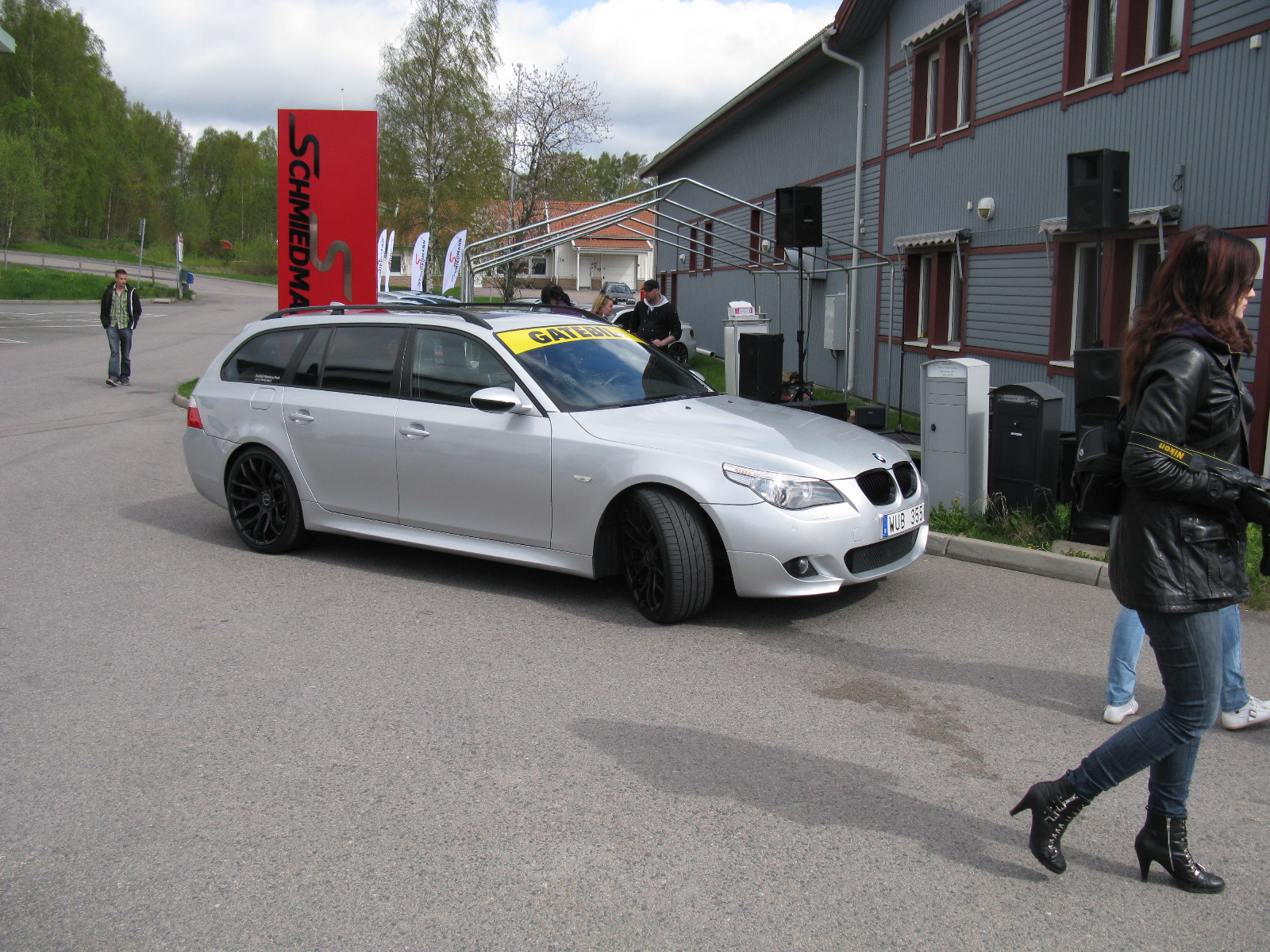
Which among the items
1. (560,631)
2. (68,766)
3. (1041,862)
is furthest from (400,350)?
(1041,862)

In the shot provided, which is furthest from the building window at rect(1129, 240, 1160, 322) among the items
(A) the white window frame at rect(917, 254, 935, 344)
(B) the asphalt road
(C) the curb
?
(B) the asphalt road

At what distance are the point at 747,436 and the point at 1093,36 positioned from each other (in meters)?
8.66

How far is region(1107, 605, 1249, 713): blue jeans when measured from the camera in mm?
4320

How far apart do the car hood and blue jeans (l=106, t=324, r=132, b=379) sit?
598 inches

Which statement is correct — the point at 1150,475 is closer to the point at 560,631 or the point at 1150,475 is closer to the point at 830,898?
the point at 830,898

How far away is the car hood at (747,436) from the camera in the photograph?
5.71 metres

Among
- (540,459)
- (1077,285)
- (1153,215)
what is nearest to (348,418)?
(540,459)

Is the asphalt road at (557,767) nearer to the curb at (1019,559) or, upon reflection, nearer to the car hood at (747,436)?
the curb at (1019,559)

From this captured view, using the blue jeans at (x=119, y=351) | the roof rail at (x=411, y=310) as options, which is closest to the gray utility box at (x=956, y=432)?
the roof rail at (x=411, y=310)

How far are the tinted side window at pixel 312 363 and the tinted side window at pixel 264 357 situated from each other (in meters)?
0.12

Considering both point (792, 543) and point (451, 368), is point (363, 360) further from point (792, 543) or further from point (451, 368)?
point (792, 543)

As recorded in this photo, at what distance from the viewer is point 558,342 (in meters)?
6.78

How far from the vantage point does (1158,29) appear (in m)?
10.8

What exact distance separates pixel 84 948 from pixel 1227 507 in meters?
3.22
